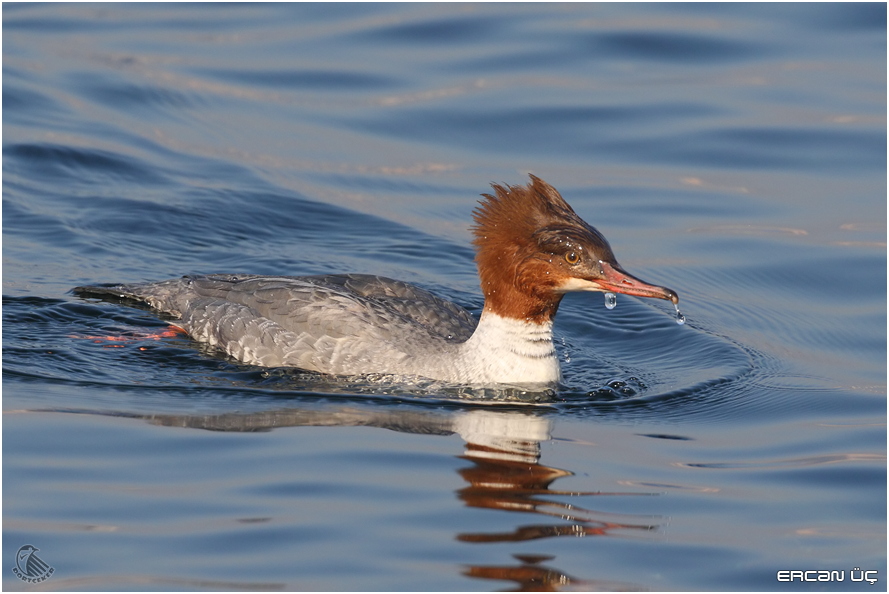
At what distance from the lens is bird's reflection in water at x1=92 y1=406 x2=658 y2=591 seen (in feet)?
19.4

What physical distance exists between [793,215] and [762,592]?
733cm

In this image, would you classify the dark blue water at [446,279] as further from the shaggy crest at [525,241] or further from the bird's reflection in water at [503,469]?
the shaggy crest at [525,241]

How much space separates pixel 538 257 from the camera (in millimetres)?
8227

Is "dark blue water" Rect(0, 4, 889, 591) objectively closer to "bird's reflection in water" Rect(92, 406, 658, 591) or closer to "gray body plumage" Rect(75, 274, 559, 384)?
"bird's reflection in water" Rect(92, 406, 658, 591)

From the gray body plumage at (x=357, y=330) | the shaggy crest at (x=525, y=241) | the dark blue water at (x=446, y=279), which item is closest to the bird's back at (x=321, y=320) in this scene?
the gray body plumage at (x=357, y=330)

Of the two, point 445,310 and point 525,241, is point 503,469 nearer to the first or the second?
point 525,241

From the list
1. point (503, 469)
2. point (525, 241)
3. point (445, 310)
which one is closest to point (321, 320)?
point (445, 310)

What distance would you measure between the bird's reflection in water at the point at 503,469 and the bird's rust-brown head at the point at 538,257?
79cm

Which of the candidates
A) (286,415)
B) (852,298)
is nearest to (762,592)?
(286,415)

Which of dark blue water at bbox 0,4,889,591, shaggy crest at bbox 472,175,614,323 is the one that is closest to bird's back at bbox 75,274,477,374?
dark blue water at bbox 0,4,889,591

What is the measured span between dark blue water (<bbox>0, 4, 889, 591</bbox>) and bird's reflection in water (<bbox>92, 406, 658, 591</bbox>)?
3cm

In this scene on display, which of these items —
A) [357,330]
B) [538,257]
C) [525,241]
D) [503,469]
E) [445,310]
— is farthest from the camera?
[445,310]

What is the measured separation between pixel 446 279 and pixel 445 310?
6.95ft

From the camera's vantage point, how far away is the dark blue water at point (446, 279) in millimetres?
6258
